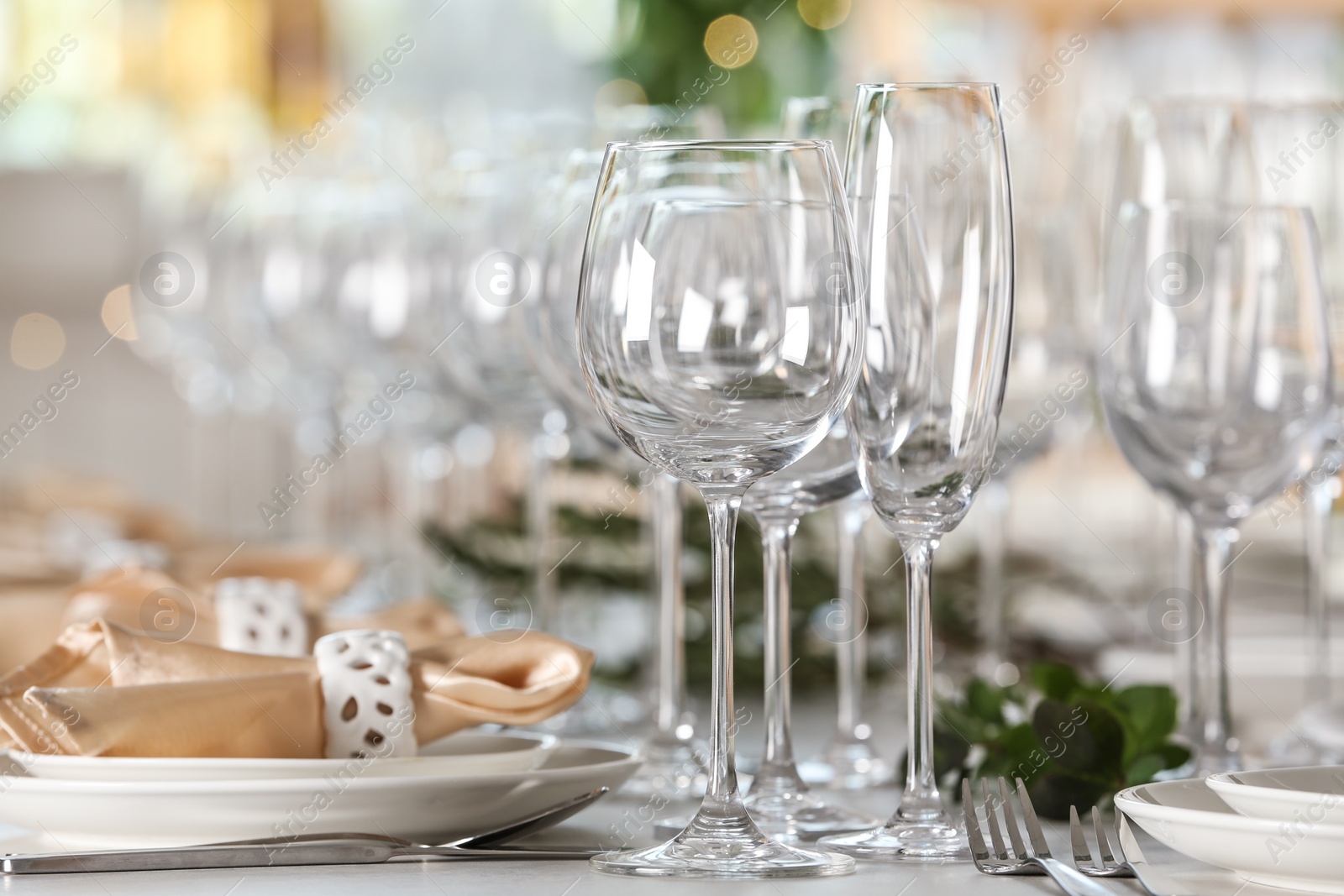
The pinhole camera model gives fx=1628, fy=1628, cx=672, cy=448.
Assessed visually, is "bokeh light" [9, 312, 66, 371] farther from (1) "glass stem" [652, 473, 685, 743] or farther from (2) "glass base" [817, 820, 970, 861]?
(2) "glass base" [817, 820, 970, 861]

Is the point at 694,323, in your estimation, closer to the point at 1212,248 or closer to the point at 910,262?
the point at 910,262

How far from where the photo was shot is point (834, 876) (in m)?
0.56

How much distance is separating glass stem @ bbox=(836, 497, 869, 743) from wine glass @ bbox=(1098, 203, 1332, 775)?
147 millimetres

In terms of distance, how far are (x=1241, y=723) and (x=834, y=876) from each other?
0.53 m

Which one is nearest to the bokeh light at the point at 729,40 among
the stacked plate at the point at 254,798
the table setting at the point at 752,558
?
the table setting at the point at 752,558

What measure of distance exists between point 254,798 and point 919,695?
25 cm

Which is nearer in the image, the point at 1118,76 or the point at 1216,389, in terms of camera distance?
the point at 1216,389

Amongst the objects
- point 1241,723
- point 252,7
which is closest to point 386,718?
point 1241,723

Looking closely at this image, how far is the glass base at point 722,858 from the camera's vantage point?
21.7 inches

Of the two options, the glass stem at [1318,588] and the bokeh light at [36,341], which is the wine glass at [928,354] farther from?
the bokeh light at [36,341]

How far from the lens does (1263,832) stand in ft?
1.67

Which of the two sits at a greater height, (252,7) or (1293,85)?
(252,7)

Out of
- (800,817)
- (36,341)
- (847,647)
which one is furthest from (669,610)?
(36,341)

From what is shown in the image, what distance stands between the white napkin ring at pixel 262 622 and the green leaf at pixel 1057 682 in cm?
35
